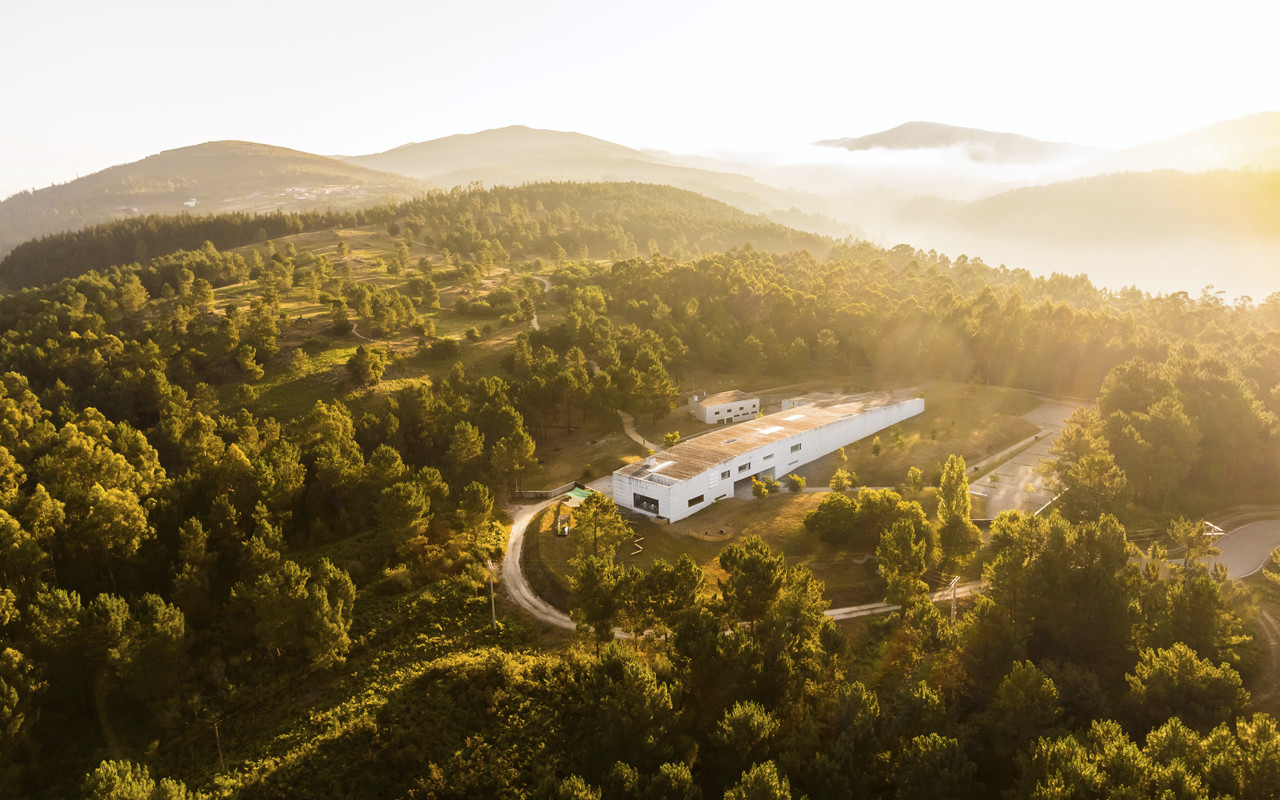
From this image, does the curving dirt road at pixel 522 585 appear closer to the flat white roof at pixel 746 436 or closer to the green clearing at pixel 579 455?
the green clearing at pixel 579 455

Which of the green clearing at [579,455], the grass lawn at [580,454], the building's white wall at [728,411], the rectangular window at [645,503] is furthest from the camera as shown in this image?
the building's white wall at [728,411]

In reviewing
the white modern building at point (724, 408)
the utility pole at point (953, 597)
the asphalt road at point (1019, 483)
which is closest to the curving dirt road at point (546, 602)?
the utility pole at point (953, 597)

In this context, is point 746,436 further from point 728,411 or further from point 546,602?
point 546,602

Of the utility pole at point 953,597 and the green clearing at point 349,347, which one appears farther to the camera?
the green clearing at point 349,347

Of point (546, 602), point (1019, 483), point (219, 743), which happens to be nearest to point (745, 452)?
point (546, 602)

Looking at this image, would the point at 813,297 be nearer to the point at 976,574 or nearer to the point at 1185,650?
the point at 976,574

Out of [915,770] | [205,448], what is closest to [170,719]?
[205,448]
